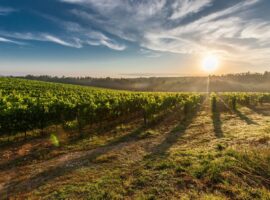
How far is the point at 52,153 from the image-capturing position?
1156 centimetres

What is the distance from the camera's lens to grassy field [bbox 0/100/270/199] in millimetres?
7203

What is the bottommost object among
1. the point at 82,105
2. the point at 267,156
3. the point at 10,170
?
the point at 10,170

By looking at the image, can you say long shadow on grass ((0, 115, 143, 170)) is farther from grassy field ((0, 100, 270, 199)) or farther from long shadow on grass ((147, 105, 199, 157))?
long shadow on grass ((147, 105, 199, 157))

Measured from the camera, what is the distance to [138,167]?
9.23 meters

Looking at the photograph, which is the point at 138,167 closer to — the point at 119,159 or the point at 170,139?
the point at 119,159

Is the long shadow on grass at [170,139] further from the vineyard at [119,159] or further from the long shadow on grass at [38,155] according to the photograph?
the long shadow on grass at [38,155]

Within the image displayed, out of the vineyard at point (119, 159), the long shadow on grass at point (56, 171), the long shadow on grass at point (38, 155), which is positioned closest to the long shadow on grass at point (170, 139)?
the vineyard at point (119, 159)

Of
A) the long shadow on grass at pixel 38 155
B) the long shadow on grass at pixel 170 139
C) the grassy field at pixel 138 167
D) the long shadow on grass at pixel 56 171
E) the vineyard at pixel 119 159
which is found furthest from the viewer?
the long shadow on grass at pixel 170 139

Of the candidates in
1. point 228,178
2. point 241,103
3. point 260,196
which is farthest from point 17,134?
point 241,103

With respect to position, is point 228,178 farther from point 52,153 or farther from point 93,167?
point 52,153

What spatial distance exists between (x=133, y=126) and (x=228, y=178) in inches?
431

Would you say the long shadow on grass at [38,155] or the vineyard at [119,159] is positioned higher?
the vineyard at [119,159]

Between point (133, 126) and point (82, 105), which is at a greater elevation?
point (82, 105)

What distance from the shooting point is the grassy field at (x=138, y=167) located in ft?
23.6
